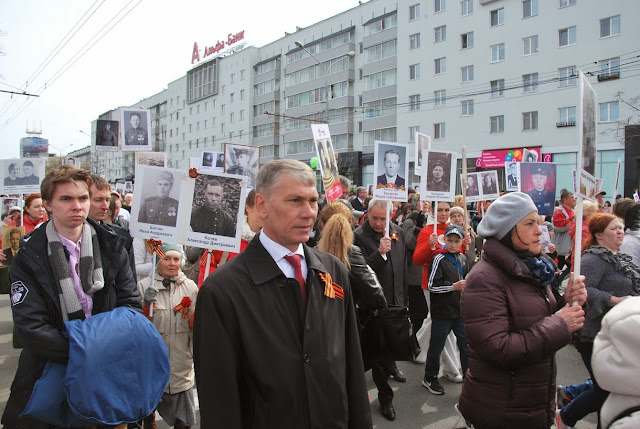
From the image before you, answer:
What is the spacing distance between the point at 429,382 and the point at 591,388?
5.73 feet

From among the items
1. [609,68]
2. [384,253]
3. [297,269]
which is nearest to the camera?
[297,269]

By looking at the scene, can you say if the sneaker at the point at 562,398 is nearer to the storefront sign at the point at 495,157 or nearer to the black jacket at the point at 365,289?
the black jacket at the point at 365,289

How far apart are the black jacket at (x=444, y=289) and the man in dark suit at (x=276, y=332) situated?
3306 millimetres

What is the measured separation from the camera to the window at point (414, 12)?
40.9m

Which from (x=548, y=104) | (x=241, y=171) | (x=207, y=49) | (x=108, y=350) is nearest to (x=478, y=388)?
(x=108, y=350)

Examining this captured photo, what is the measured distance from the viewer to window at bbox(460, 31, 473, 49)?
1468 inches

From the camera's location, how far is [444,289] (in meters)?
5.23

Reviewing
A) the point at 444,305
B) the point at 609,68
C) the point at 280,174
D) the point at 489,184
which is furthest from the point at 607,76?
the point at 280,174

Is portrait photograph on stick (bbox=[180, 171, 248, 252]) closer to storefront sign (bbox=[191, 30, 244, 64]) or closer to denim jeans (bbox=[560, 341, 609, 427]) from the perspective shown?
denim jeans (bbox=[560, 341, 609, 427])

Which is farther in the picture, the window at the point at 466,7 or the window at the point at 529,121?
the window at the point at 466,7

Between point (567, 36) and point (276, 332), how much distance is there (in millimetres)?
37128

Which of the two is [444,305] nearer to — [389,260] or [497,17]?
[389,260]

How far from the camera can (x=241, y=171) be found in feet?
25.7

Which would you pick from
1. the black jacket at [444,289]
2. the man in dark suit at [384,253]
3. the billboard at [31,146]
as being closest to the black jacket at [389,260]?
the man in dark suit at [384,253]
